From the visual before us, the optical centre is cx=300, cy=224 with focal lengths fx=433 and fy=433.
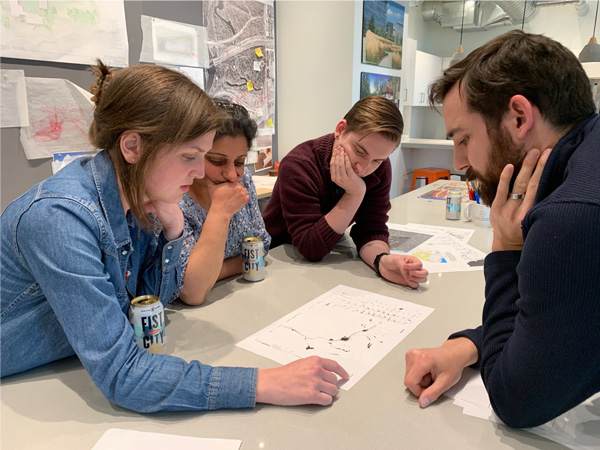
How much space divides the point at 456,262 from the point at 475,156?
72 centimetres

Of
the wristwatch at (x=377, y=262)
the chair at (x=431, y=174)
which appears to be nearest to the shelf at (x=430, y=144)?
the chair at (x=431, y=174)

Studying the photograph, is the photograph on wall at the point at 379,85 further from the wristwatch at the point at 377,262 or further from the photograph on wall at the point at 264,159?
the wristwatch at the point at 377,262

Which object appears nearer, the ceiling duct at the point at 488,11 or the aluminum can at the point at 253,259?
the aluminum can at the point at 253,259

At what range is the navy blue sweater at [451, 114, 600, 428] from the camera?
1.77 feet

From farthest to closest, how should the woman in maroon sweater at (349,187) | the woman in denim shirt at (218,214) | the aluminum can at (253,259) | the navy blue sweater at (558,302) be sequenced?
1. the woman in maroon sweater at (349,187)
2. the aluminum can at (253,259)
3. the woman in denim shirt at (218,214)
4. the navy blue sweater at (558,302)

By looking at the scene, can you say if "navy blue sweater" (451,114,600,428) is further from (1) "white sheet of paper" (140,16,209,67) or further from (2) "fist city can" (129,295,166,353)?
(1) "white sheet of paper" (140,16,209,67)

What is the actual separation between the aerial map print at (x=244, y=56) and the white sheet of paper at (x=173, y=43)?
0.31 feet

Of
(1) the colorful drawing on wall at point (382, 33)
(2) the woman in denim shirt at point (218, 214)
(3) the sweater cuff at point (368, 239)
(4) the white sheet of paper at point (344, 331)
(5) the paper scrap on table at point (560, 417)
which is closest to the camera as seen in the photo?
(5) the paper scrap on table at point (560, 417)

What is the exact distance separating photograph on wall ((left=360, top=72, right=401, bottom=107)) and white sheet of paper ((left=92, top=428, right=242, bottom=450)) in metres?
3.17

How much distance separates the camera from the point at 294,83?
3564 millimetres

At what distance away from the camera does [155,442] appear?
0.62 m

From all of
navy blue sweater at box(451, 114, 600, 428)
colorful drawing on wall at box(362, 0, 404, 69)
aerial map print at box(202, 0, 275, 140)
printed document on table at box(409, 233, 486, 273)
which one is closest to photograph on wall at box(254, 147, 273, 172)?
aerial map print at box(202, 0, 275, 140)

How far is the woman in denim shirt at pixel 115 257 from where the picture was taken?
671 millimetres

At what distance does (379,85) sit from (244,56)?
133cm
